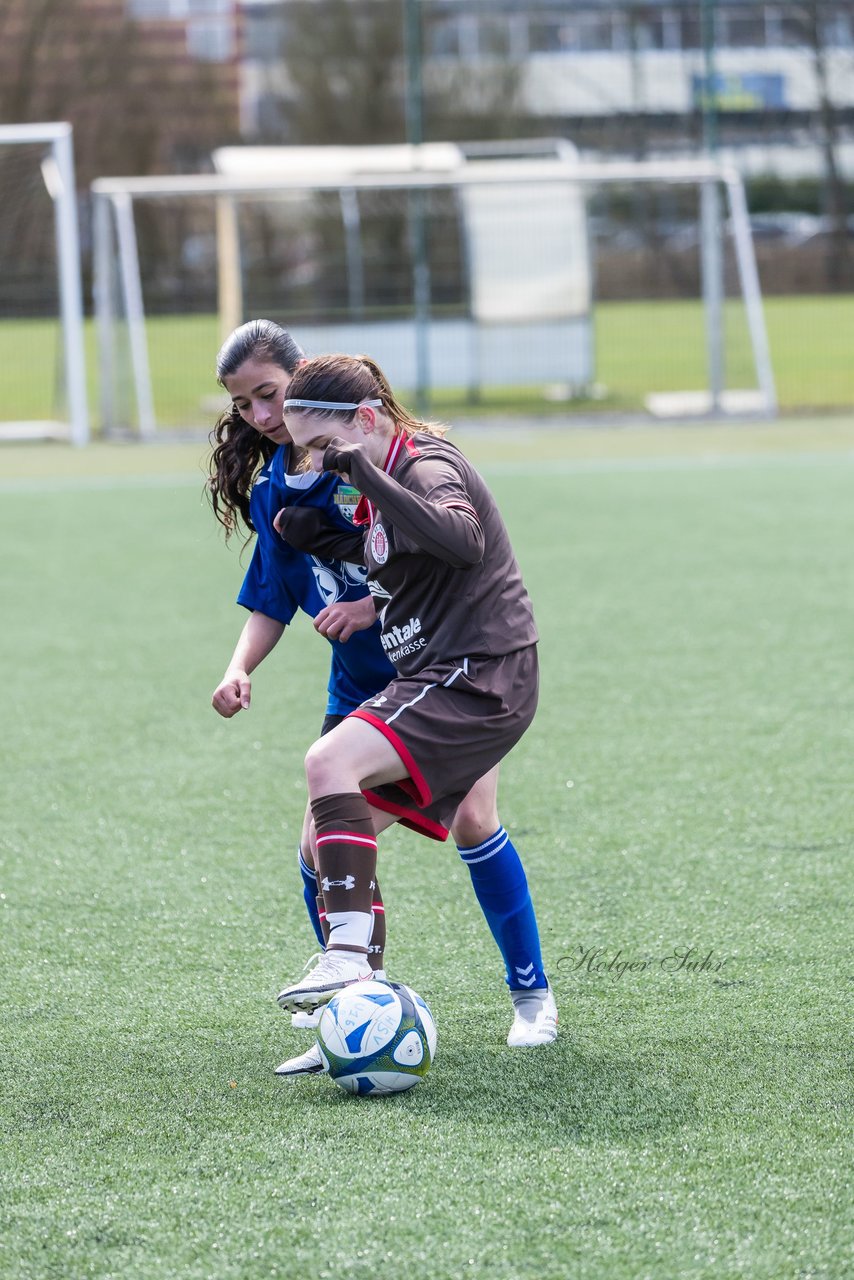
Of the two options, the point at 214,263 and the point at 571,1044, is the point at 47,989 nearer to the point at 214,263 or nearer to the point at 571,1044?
the point at 571,1044

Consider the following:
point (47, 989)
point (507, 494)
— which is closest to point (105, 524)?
point (507, 494)

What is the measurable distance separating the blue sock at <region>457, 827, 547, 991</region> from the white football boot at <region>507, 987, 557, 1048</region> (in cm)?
2

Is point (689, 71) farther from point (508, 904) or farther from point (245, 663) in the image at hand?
point (508, 904)

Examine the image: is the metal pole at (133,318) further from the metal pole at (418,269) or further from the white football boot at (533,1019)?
the white football boot at (533,1019)

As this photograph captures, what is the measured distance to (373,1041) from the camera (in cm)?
288

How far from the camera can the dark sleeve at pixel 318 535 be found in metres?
3.18

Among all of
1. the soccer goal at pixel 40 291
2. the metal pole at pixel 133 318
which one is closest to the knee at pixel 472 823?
the soccer goal at pixel 40 291

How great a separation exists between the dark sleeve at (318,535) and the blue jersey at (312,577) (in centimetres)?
2

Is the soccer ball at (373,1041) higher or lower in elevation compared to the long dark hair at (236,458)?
lower

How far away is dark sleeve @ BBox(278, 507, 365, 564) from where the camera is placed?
10.4 feet

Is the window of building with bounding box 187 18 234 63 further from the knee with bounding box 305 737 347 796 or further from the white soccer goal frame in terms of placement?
the knee with bounding box 305 737 347 796

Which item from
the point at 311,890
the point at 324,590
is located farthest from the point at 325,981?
the point at 324,590

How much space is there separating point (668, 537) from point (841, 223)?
46.0 feet

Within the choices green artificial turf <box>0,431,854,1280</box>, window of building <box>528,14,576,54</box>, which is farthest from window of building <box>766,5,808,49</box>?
green artificial turf <box>0,431,854,1280</box>
